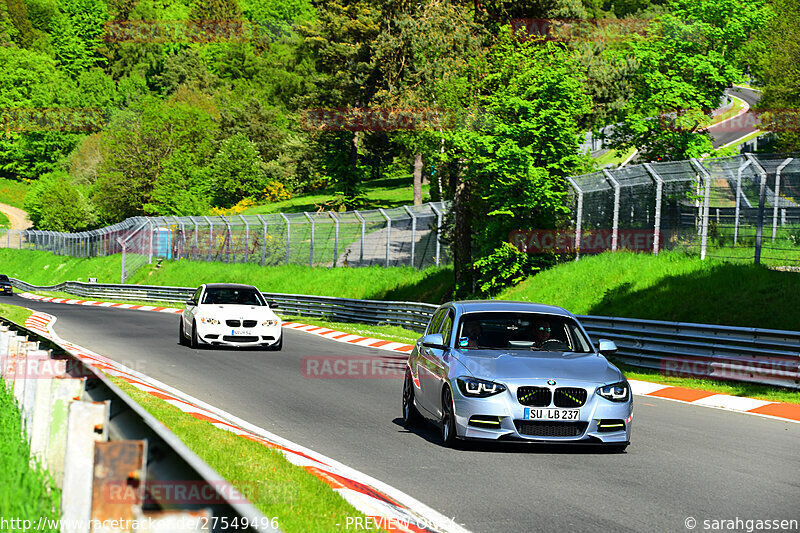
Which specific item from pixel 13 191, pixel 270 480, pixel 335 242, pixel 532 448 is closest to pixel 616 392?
pixel 532 448

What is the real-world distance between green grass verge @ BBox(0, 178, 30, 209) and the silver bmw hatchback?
130 meters

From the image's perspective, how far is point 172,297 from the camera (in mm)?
48219

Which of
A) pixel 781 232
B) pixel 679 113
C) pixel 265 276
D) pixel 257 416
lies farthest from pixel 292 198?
pixel 257 416

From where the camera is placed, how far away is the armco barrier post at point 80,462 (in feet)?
13.0

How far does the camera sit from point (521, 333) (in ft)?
34.7

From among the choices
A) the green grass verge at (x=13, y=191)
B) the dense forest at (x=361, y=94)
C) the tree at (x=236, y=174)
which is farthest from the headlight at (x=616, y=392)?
the green grass verge at (x=13, y=191)

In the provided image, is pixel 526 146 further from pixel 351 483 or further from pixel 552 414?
pixel 351 483

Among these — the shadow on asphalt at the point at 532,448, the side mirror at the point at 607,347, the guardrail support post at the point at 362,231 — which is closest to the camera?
the shadow on asphalt at the point at 532,448

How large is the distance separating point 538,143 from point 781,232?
8.88 m

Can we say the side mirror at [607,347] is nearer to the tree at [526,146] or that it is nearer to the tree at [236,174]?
the tree at [526,146]

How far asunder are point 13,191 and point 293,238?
9770cm

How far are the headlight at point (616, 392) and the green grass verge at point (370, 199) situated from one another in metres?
71.3

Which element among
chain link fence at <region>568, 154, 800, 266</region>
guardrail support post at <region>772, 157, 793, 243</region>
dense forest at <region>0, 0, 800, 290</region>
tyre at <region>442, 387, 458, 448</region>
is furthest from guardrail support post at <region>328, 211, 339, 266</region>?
tyre at <region>442, 387, 458, 448</region>

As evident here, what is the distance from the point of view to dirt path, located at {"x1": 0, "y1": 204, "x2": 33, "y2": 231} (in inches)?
4732
